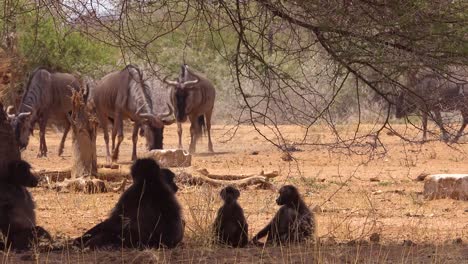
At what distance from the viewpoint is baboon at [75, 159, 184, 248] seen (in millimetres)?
8141

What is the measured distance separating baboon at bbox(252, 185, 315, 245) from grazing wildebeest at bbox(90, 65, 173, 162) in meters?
12.6

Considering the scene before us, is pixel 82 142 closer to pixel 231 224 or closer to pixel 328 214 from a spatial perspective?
pixel 328 214

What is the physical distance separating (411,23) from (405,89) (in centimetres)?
56

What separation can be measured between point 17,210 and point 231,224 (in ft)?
5.70

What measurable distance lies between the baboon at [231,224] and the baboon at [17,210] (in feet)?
4.73

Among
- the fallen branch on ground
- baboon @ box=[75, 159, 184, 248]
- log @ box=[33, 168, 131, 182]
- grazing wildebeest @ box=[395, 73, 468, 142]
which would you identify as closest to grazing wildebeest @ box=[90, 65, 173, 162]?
log @ box=[33, 168, 131, 182]

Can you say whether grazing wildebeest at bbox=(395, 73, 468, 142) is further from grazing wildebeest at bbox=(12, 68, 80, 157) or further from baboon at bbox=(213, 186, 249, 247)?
grazing wildebeest at bbox=(12, 68, 80, 157)

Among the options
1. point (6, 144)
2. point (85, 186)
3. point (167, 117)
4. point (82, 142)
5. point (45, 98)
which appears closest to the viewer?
point (6, 144)

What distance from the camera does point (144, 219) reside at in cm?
820

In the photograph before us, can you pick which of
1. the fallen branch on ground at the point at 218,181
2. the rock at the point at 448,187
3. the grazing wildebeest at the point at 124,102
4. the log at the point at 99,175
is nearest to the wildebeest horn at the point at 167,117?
the grazing wildebeest at the point at 124,102

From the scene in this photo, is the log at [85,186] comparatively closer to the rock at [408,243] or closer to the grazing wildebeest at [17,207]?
the grazing wildebeest at [17,207]

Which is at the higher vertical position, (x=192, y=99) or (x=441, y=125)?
(x=192, y=99)

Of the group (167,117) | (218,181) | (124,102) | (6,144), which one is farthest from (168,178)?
(167,117)

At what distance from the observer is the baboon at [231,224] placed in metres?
8.72
